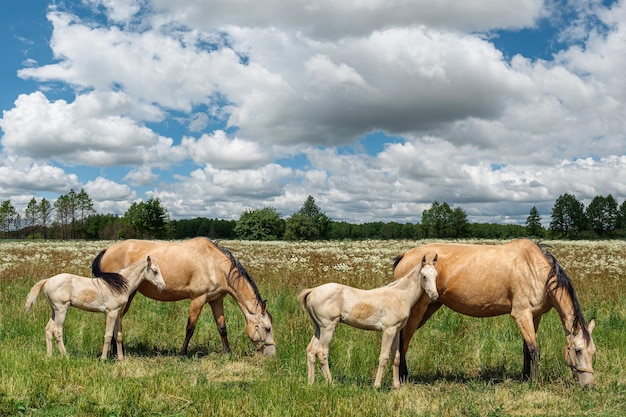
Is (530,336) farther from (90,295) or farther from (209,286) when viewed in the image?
(90,295)

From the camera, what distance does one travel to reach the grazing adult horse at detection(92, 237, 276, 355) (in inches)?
395

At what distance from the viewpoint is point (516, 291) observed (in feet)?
27.3

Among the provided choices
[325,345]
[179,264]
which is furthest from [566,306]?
[179,264]

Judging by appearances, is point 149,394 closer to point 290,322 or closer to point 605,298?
point 290,322

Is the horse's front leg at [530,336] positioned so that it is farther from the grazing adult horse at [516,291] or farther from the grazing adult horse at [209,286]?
the grazing adult horse at [209,286]

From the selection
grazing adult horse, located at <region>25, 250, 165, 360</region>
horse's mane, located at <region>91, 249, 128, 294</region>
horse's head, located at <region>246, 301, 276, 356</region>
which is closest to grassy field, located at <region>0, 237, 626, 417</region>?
horse's head, located at <region>246, 301, 276, 356</region>

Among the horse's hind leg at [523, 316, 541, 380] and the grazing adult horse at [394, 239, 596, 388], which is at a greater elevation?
the grazing adult horse at [394, 239, 596, 388]

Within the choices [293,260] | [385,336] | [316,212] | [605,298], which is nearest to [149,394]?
[385,336]

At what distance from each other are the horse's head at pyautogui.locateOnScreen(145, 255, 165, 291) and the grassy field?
62.4 inches

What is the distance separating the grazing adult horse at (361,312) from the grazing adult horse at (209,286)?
2675mm

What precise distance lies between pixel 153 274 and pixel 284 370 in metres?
3.28

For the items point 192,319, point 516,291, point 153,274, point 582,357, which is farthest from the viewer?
point 192,319

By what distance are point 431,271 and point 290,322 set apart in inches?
188

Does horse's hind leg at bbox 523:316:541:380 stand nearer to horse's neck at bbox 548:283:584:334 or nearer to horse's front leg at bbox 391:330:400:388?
horse's neck at bbox 548:283:584:334
